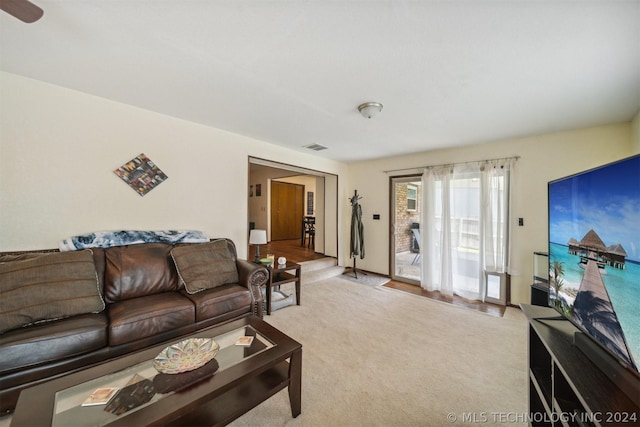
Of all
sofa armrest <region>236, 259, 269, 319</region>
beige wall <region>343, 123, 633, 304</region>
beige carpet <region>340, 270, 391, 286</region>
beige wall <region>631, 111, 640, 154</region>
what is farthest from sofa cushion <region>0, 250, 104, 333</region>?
beige wall <region>631, 111, 640, 154</region>

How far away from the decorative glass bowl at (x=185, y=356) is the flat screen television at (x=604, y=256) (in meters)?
1.96

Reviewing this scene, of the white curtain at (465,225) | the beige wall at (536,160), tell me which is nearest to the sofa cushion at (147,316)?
the white curtain at (465,225)

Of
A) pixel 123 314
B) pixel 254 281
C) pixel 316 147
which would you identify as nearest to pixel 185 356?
pixel 123 314

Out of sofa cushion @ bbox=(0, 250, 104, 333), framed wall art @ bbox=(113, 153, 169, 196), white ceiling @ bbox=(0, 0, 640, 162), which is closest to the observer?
white ceiling @ bbox=(0, 0, 640, 162)

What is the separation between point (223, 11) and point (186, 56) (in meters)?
0.56

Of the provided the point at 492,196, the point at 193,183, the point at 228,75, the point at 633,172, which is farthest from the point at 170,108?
the point at 492,196

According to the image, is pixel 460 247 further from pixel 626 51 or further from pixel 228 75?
pixel 228 75

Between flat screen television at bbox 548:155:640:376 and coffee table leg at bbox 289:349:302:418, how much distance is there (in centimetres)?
151

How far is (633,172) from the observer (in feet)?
2.97

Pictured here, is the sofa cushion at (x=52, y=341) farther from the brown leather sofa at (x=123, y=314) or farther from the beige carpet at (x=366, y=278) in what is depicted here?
the beige carpet at (x=366, y=278)

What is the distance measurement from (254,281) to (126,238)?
138 centimetres

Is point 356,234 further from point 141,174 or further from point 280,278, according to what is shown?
point 141,174

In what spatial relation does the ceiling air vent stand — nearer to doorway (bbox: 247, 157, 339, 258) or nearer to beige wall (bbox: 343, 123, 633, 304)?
doorway (bbox: 247, 157, 339, 258)

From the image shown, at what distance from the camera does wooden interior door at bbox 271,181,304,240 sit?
773 cm
